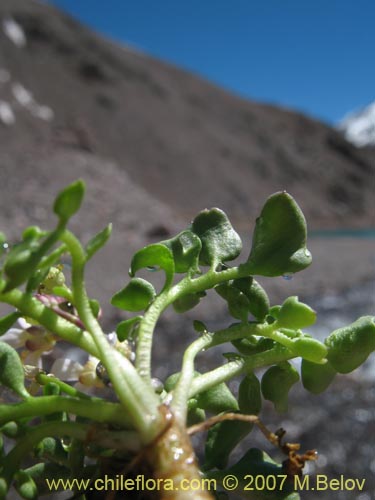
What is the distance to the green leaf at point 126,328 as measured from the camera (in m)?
0.29

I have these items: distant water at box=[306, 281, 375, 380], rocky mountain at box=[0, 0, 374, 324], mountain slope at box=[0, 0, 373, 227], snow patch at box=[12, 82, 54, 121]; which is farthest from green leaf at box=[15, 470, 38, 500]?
snow patch at box=[12, 82, 54, 121]

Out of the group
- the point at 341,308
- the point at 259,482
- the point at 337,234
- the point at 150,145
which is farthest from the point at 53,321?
the point at 150,145

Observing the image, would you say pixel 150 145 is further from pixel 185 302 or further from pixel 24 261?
pixel 24 261

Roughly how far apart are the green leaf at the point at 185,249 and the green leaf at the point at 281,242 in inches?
1.2

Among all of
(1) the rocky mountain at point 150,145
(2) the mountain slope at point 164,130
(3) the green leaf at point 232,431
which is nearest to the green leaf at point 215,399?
(3) the green leaf at point 232,431

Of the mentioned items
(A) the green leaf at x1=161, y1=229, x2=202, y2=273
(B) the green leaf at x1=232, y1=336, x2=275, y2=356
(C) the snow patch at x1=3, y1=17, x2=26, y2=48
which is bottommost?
(B) the green leaf at x1=232, y1=336, x2=275, y2=356

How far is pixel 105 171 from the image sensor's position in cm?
714

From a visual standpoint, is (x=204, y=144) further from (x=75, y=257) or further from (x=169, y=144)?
(x=75, y=257)

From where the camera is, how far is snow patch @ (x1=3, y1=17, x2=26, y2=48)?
11.9 metres

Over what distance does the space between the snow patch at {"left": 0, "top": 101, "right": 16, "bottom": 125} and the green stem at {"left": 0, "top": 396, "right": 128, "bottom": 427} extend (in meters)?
9.14

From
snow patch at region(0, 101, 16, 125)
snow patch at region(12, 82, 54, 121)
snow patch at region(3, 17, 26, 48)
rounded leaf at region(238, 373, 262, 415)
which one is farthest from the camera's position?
snow patch at region(3, 17, 26, 48)

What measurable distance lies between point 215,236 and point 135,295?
69 millimetres

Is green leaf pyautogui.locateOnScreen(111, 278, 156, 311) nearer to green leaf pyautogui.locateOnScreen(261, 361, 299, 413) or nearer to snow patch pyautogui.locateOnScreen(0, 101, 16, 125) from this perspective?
green leaf pyautogui.locateOnScreen(261, 361, 299, 413)

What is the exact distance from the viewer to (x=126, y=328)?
29 cm
